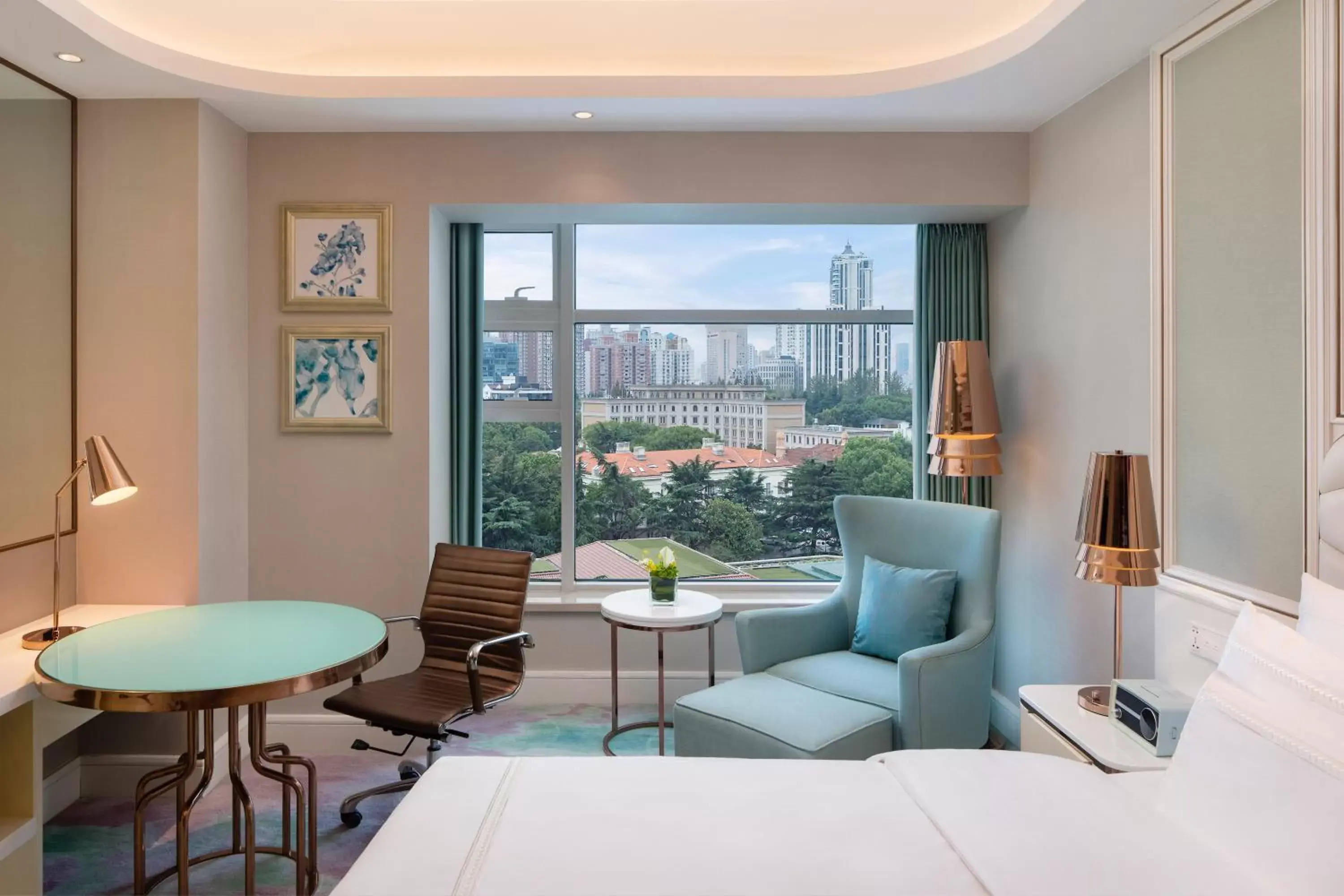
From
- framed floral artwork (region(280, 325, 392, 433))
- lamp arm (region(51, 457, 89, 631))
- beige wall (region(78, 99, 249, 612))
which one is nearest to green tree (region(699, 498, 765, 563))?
framed floral artwork (region(280, 325, 392, 433))

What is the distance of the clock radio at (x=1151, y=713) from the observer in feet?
6.52

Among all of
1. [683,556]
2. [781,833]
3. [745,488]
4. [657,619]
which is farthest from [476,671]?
[745,488]

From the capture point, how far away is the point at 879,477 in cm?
412

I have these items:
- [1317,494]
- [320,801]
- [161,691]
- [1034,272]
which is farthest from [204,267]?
[1317,494]

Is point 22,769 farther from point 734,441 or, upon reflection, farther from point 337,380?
point 734,441

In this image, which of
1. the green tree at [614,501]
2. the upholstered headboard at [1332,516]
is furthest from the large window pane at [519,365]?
the upholstered headboard at [1332,516]

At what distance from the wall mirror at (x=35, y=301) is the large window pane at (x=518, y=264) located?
5.61ft

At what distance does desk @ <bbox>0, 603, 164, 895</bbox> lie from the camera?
217 centimetres

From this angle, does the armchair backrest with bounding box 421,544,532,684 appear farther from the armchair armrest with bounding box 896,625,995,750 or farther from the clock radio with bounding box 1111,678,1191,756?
the clock radio with bounding box 1111,678,1191,756

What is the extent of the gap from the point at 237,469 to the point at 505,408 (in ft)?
4.02

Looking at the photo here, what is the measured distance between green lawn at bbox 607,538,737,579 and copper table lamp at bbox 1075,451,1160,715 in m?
2.04

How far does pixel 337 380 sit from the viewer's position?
3449mm

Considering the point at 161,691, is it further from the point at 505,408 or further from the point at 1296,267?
the point at 1296,267

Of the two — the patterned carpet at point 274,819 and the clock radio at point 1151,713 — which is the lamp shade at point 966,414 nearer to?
the clock radio at point 1151,713
